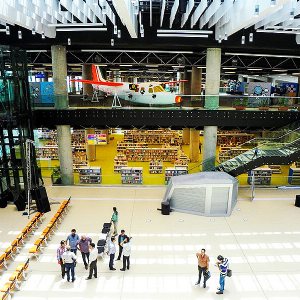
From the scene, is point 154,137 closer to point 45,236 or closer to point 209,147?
point 209,147

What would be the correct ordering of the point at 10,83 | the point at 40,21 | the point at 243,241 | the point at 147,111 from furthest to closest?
the point at 147,111, the point at 10,83, the point at 40,21, the point at 243,241

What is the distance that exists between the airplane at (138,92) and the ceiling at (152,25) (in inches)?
79.9

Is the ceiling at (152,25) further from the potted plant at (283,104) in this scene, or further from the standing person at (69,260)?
the standing person at (69,260)

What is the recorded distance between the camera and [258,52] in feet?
66.3

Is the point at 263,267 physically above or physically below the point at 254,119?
below

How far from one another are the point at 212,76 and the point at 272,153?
518 centimetres

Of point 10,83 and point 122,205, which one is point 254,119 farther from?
point 10,83

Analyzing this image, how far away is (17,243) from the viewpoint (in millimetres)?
12070

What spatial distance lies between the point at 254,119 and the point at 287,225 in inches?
253

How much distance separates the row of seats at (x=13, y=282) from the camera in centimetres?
936

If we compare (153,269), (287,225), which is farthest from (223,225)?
(153,269)

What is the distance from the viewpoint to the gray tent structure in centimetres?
1520

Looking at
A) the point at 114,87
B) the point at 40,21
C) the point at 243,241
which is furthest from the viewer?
the point at 114,87

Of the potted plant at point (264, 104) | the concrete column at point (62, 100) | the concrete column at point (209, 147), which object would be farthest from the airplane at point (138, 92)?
the potted plant at point (264, 104)
